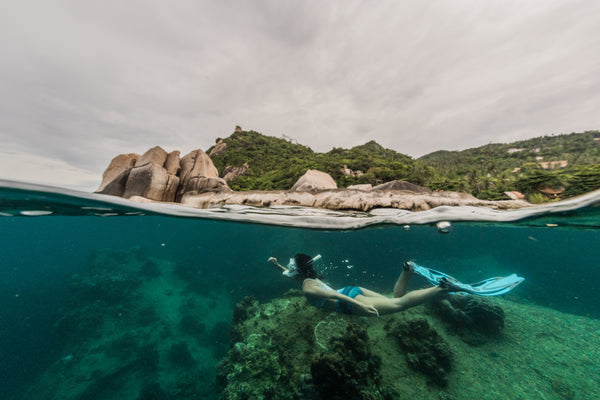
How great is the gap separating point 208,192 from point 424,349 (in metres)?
11.8

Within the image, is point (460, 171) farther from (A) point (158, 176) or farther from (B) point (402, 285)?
(A) point (158, 176)

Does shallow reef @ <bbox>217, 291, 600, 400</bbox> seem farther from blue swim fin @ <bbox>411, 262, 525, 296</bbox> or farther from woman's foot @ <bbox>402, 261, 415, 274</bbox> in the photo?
woman's foot @ <bbox>402, 261, 415, 274</bbox>

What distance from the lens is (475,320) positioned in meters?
10.5

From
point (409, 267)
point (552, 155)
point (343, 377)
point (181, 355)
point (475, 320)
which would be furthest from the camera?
point (552, 155)

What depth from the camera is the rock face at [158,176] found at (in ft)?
30.0

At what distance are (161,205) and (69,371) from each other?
33.3ft

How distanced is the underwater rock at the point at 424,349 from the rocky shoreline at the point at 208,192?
5562mm

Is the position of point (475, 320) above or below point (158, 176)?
below

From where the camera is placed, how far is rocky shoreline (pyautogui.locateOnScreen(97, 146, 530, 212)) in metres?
8.68

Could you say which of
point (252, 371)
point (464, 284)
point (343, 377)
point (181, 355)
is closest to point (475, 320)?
point (464, 284)

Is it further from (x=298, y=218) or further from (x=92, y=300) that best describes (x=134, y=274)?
(x=298, y=218)

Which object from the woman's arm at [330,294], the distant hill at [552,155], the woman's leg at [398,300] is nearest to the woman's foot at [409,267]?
the woman's leg at [398,300]

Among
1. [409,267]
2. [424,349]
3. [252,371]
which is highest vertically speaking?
[409,267]

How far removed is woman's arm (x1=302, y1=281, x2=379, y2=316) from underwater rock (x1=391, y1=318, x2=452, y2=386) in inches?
158
